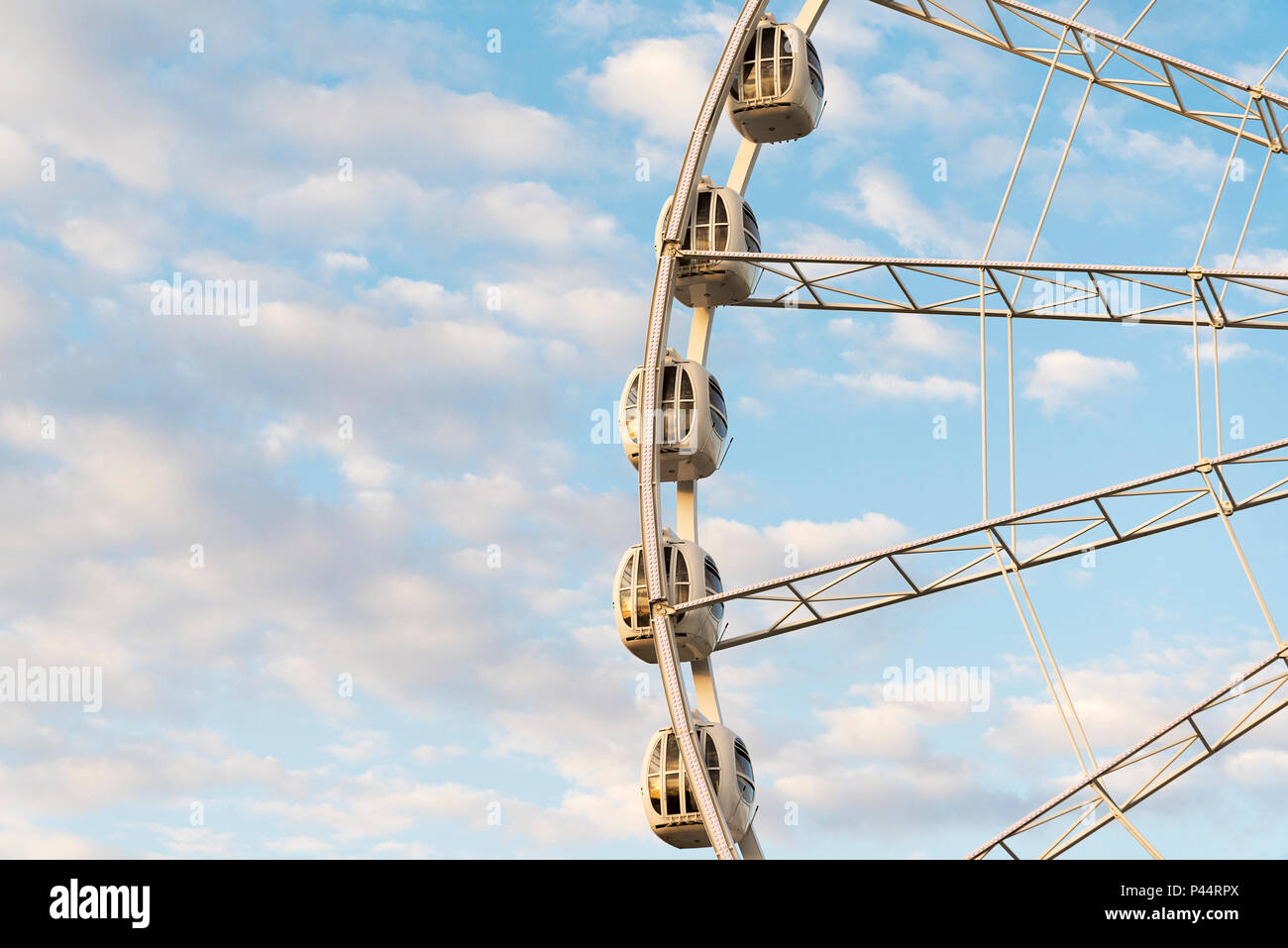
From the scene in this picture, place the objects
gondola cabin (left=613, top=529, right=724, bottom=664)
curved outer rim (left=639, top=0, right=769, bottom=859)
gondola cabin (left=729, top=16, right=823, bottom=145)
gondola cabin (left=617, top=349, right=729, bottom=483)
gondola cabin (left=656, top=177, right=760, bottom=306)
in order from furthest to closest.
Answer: gondola cabin (left=729, top=16, right=823, bottom=145) < gondola cabin (left=656, top=177, right=760, bottom=306) < gondola cabin (left=617, top=349, right=729, bottom=483) < gondola cabin (left=613, top=529, right=724, bottom=664) < curved outer rim (left=639, top=0, right=769, bottom=859)

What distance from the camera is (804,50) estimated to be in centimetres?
3528

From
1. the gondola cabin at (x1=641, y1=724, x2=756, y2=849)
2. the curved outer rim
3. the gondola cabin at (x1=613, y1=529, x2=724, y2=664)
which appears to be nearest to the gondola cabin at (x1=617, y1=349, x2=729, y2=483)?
the curved outer rim

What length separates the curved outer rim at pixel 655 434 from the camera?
31.2 m

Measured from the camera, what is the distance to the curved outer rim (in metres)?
31.2

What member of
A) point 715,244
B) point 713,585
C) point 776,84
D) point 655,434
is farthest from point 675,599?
point 776,84

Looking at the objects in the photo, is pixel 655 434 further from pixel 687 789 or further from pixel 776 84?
pixel 776 84

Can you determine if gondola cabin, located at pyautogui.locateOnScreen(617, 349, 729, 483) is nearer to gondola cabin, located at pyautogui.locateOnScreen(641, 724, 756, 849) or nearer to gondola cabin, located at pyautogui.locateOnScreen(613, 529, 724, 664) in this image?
gondola cabin, located at pyautogui.locateOnScreen(613, 529, 724, 664)

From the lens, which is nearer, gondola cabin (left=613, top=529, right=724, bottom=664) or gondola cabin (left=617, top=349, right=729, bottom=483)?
gondola cabin (left=613, top=529, right=724, bottom=664)

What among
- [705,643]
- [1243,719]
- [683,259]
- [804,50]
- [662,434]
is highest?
[804,50]

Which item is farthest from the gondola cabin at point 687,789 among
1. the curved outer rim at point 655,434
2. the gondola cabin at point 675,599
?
the gondola cabin at point 675,599
